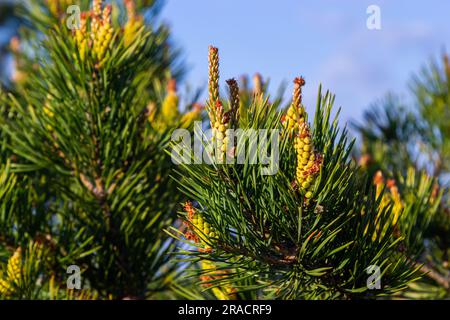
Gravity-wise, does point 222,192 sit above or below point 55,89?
below

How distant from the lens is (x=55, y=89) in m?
1.23

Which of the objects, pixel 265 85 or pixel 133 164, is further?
pixel 265 85

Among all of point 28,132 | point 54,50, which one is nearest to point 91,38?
point 54,50

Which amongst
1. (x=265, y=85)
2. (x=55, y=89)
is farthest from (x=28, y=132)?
(x=265, y=85)

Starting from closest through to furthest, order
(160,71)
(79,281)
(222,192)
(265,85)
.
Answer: (222,192)
(79,281)
(265,85)
(160,71)

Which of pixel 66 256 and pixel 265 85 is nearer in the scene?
pixel 66 256

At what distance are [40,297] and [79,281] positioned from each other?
11cm

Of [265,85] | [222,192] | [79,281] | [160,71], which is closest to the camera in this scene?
[222,192]

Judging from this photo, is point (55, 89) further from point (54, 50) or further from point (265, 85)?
point (265, 85)
